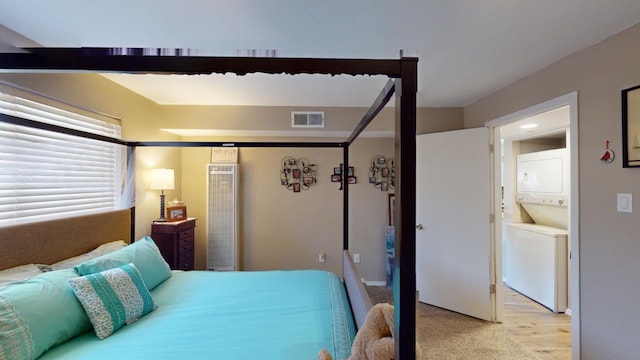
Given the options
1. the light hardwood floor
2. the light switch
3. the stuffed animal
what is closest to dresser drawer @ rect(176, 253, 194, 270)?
the stuffed animal

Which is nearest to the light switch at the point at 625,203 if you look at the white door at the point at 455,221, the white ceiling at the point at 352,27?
the white ceiling at the point at 352,27

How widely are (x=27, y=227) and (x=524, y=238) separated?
4.83m

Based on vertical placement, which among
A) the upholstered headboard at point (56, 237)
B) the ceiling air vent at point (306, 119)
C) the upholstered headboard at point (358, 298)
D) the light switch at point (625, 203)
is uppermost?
the ceiling air vent at point (306, 119)

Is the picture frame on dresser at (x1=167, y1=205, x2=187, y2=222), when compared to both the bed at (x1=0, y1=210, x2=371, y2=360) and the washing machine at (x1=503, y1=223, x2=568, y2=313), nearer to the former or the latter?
the bed at (x1=0, y1=210, x2=371, y2=360)

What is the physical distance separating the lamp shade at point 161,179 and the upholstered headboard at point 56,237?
490mm

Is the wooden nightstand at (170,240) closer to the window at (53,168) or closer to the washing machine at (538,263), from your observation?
the window at (53,168)

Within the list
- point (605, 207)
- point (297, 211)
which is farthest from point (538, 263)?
point (297, 211)

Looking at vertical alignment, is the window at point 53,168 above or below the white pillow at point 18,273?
above

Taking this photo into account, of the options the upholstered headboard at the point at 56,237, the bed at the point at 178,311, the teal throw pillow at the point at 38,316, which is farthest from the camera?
the upholstered headboard at the point at 56,237

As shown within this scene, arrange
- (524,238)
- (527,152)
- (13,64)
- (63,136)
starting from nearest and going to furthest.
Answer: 1. (13,64)
2. (63,136)
3. (524,238)
4. (527,152)

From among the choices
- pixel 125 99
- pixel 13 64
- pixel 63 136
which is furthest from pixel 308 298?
pixel 125 99

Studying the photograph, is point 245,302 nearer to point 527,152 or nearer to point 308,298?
point 308,298

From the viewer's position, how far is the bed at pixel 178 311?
1244 millimetres

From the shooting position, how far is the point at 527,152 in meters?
4.04
